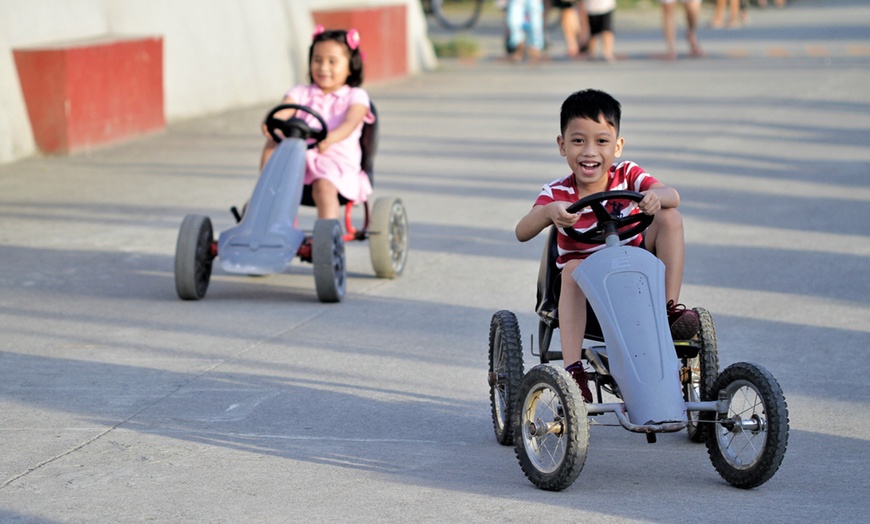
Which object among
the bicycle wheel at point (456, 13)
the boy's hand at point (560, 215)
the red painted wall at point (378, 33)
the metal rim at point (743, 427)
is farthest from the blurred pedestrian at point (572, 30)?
the metal rim at point (743, 427)

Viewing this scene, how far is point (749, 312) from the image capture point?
7070mm

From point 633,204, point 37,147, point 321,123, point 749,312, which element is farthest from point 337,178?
point 37,147

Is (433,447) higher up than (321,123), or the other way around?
(321,123)

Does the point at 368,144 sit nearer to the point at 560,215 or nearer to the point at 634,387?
the point at 560,215

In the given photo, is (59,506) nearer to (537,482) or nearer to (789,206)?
(537,482)

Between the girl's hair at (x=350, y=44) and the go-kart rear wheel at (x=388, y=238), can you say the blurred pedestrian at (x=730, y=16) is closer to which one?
the girl's hair at (x=350, y=44)

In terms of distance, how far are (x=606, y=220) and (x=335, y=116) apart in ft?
12.4

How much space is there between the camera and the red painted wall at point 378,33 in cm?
1806

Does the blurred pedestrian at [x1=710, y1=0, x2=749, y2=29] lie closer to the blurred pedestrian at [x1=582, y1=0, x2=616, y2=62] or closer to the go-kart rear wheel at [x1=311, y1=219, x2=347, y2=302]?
the blurred pedestrian at [x1=582, y1=0, x2=616, y2=62]

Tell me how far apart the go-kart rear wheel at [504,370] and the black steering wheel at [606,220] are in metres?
0.40

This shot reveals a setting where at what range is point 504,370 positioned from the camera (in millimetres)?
4863

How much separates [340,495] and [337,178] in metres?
3.82

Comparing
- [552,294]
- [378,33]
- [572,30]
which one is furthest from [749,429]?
[572,30]

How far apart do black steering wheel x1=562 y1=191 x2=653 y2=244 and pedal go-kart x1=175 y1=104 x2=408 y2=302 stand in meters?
2.60
